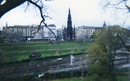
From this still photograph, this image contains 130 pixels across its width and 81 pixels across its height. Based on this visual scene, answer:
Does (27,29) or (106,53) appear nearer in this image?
(106,53)

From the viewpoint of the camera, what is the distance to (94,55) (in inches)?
805

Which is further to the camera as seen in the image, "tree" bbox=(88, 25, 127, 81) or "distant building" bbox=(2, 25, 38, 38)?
"tree" bbox=(88, 25, 127, 81)

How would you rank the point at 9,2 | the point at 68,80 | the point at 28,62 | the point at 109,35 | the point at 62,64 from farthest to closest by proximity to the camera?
the point at 62,64
the point at 28,62
the point at 68,80
the point at 109,35
the point at 9,2

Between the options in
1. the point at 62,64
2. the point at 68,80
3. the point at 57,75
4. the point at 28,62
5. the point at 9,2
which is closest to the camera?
the point at 9,2

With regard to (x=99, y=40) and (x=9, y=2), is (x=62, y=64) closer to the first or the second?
(x=99, y=40)

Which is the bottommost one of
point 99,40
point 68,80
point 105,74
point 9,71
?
point 68,80

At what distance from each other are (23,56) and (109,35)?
19479mm

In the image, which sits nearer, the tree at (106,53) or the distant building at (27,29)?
the distant building at (27,29)

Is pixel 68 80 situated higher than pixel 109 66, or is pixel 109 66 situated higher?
pixel 109 66

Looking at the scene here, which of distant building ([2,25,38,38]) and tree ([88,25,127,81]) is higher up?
distant building ([2,25,38,38])

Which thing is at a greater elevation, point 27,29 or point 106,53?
point 27,29

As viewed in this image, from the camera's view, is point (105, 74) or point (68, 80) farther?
→ point (68, 80)

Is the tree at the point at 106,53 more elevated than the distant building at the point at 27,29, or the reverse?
the distant building at the point at 27,29

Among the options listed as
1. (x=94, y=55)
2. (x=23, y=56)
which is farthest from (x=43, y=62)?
(x=94, y=55)
